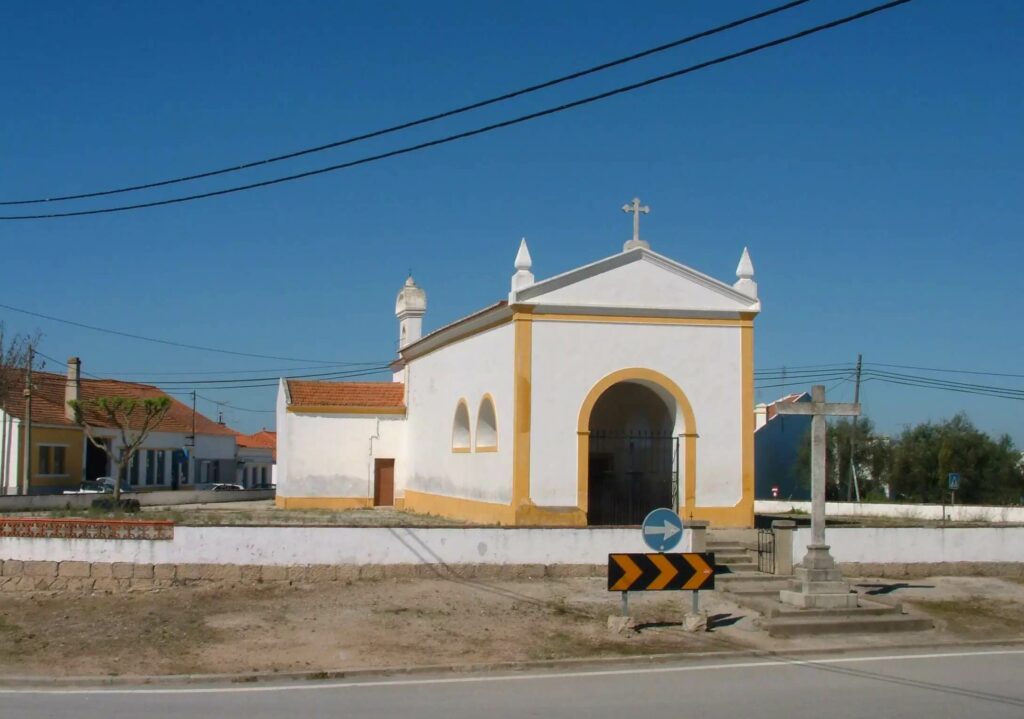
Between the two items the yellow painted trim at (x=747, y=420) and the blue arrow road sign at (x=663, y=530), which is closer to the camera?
the blue arrow road sign at (x=663, y=530)

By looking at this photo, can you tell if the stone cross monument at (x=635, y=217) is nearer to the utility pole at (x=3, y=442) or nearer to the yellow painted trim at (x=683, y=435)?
the yellow painted trim at (x=683, y=435)

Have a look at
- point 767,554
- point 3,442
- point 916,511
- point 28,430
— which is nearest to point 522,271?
point 767,554

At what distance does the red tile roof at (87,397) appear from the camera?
46625 mm

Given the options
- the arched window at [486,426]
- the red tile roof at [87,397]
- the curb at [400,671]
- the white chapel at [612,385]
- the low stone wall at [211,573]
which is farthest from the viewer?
the red tile roof at [87,397]

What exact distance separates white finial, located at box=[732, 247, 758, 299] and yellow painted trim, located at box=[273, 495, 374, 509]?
16.3 metres

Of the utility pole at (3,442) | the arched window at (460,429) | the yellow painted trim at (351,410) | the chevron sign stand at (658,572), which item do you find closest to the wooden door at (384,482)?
the yellow painted trim at (351,410)

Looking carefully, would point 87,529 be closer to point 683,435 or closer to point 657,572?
point 657,572

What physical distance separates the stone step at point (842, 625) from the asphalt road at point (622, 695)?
166 cm

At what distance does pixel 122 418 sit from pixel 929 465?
3669cm

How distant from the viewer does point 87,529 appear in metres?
18.7

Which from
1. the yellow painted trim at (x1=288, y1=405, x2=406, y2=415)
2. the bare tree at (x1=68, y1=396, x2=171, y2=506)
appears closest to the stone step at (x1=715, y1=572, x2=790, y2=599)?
the yellow painted trim at (x1=288, y1=405, x2=406, y2=415)

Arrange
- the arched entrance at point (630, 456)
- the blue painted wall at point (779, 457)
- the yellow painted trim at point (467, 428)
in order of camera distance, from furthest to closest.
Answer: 1. the blue painted wall at point (779, 457)
2. the yellow painted trim at point (467, 428)
3. the arched entrance at point (630, 456)

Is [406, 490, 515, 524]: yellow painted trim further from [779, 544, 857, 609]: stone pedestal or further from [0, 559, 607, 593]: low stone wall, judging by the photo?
[779, 544, 857, 609]: stone pedestal

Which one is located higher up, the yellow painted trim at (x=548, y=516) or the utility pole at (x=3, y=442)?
the utility pole at (x=3, y=442)
